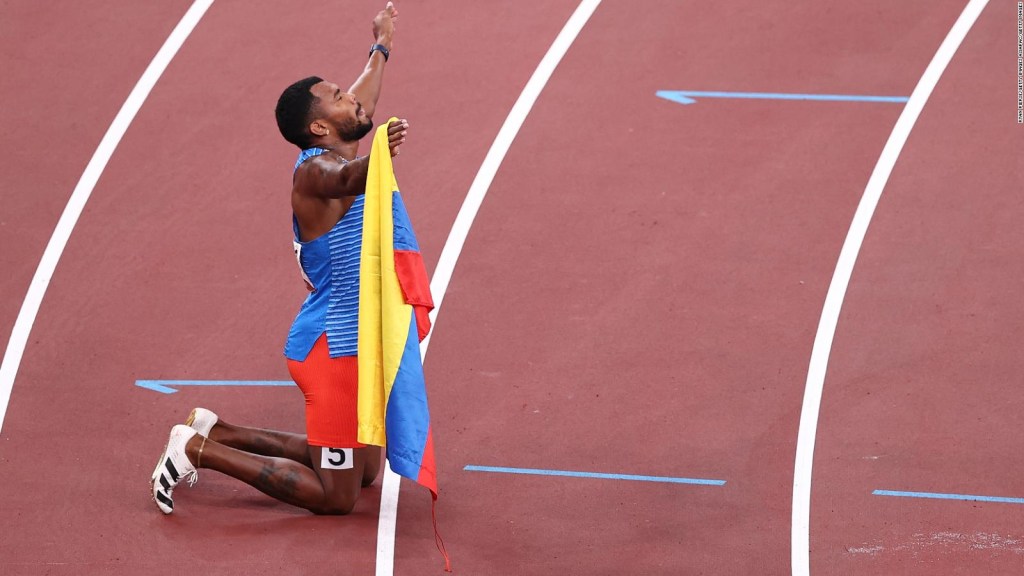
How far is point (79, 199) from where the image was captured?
30.8ft

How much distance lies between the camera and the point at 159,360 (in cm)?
831

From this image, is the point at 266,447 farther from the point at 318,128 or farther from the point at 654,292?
the point at 654,292

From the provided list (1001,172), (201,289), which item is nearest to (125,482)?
(201,289)

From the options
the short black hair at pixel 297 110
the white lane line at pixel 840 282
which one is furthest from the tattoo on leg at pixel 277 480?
the white lane line at pixel 840 282

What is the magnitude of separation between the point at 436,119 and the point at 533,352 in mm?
2354

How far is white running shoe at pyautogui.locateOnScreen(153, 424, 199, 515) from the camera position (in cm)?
704

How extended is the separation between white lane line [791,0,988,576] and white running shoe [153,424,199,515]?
120 inches

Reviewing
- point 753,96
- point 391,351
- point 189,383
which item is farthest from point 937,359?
point 189,383

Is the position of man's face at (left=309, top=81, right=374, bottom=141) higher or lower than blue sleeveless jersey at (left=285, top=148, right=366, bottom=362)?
higher

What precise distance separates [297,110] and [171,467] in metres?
1.88

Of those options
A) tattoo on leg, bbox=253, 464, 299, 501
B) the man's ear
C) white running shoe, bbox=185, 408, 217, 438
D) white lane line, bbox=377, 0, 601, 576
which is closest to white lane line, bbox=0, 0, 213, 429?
white running shoe, bbox=185, 408, 217, 438

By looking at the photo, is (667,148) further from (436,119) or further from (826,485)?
(826,485)

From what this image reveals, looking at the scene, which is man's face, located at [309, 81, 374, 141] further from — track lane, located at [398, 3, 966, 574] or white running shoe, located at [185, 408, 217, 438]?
track lane, located at [398, 3, 966, 574]

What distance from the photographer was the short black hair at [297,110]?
22.6ft
